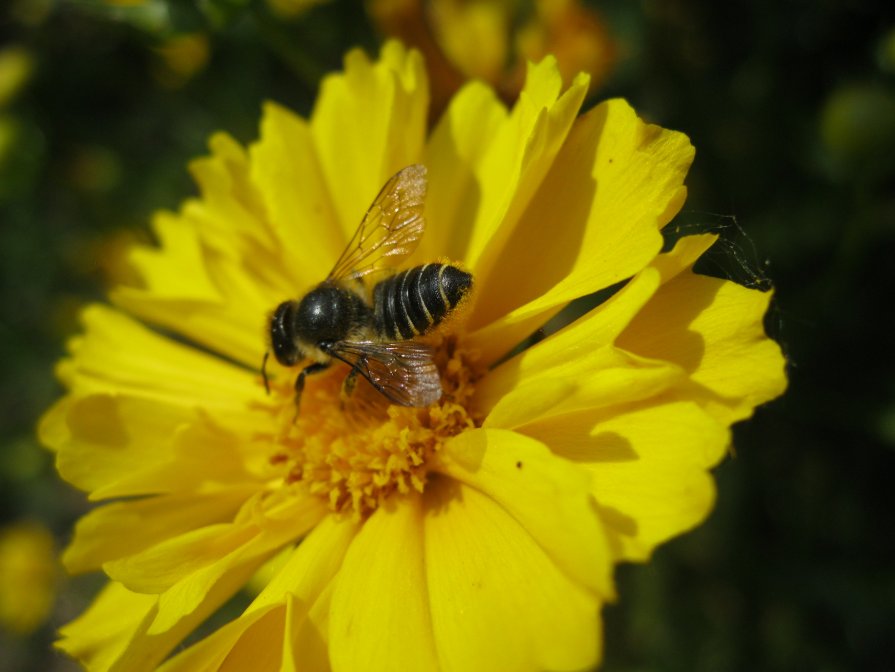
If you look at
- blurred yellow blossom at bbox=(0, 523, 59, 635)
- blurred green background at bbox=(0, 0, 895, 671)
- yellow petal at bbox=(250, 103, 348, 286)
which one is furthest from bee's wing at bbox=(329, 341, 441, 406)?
blurred yellow blossom at bbox=(0, 523, 59, 635)

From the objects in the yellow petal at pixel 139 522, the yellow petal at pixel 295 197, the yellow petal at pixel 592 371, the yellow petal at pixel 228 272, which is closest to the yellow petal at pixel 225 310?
the yellow petal at pixel 228 272

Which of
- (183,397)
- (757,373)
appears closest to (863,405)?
(757,373)

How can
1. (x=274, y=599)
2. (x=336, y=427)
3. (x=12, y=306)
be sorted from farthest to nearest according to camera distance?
(x=12, y=306)
(x=336, y=427)
(x=274, y=599)

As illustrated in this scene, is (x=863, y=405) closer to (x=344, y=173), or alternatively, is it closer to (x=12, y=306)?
(x=344, y=173)

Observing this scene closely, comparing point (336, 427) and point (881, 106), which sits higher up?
point (336, 427)

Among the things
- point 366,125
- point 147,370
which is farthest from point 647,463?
point 147,370

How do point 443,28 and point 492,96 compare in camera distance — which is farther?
point 443,28

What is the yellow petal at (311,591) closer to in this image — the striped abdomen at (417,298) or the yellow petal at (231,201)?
the striped abdomen at (417,298)
